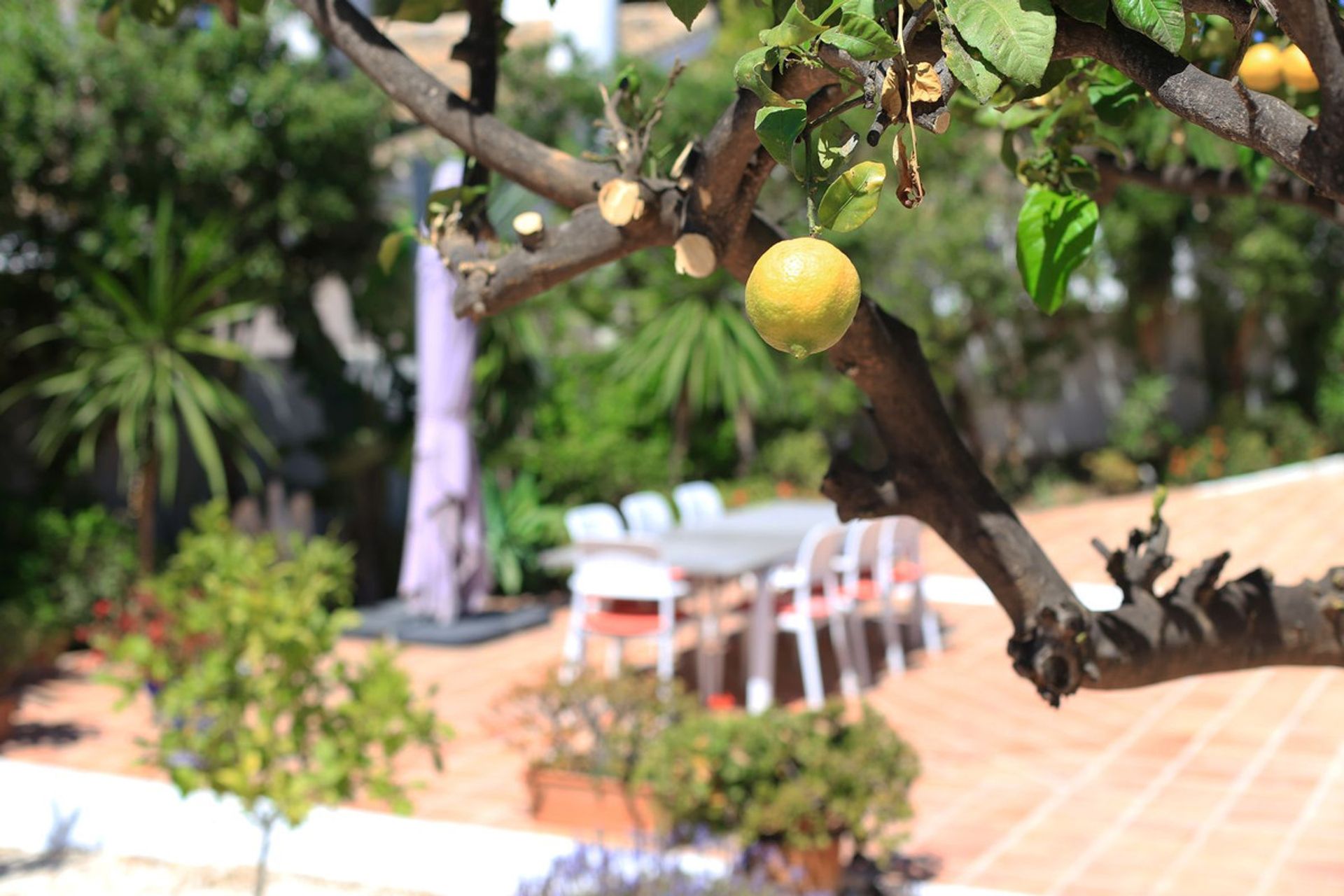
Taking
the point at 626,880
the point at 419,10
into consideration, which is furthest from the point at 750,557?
the point at 419,10

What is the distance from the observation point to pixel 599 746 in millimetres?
3986

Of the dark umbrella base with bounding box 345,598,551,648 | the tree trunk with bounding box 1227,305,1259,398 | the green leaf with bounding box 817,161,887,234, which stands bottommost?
the dark umbrella base with bounding box 345,598,551,648

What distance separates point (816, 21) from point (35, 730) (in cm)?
522

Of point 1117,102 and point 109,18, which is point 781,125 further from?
point 109,18

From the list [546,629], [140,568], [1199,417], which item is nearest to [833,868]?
[546,629]

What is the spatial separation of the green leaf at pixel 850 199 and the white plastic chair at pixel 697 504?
591 cm

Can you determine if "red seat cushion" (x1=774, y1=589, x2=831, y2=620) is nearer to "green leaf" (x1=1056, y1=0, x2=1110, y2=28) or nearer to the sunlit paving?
the sunlit paving

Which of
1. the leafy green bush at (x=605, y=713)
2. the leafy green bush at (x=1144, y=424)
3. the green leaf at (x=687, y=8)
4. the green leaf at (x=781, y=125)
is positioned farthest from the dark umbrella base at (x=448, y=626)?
the leafy green bush at (x=1144, y=424)

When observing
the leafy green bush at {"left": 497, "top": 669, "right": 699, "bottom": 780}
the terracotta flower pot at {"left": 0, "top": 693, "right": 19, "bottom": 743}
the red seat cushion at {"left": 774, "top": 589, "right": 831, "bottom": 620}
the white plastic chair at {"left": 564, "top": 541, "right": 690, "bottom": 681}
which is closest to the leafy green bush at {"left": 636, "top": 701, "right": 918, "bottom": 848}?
the leafy green bush at {"left": 497, "top": 669, "right": 699, "bottom": 780}

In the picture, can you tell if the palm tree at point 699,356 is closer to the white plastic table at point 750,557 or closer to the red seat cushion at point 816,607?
the white plastic table at point 750,557

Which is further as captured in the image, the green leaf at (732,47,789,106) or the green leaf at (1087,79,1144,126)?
the green leaf at (1087,79,1144,126)

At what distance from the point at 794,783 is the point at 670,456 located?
593cm

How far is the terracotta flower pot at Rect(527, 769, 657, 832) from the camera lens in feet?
12.9

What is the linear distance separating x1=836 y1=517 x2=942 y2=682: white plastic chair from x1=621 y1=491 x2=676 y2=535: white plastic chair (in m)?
0.93
